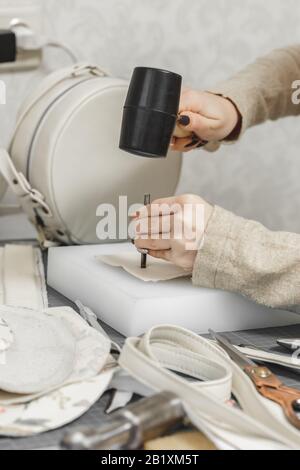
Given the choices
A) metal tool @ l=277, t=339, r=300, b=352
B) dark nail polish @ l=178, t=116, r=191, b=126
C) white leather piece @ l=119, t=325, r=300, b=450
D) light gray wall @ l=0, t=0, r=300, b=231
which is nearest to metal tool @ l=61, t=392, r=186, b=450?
white leather piece @ l=119, t=325, r=300, b=450

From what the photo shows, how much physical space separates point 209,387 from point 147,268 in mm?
319

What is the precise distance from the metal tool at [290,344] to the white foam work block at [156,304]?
89 mm

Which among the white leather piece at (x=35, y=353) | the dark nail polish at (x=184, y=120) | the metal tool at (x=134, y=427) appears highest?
the dark nail polish at (x=184, y=120)

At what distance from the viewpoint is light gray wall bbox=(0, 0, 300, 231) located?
135 centimetres

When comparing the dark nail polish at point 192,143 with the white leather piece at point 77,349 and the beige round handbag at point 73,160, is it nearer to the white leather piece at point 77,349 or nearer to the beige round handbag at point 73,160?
the beige round handbag at point 73,160

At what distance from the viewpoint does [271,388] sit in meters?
0.66

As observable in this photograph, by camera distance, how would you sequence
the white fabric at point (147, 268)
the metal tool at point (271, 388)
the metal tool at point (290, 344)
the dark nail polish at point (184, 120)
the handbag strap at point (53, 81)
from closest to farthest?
1. the metal tool at point (271, 388)
2. the metal tool at point (290, 344)
3. the white fabric at point (147, 268)
4. the dark nail polish at point (184, 120)
5. the handbag strap at point (53, 81)

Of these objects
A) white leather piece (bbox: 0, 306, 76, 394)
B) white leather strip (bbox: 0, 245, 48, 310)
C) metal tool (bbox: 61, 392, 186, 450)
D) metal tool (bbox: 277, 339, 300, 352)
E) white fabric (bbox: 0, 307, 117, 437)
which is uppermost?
metal tool (bbox: 61, 392, 186, 450)

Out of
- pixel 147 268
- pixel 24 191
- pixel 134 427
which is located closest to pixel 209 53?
pixel 24 191

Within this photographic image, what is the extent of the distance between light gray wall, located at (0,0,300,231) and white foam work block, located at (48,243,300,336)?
1.79 feet

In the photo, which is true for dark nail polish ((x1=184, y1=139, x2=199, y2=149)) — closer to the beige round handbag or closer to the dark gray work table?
the beige round handbag

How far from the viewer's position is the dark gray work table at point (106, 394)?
1.88 ft

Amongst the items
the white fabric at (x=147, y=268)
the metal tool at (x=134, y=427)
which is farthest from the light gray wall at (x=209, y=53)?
the metal tool at (x=134, y=427)
